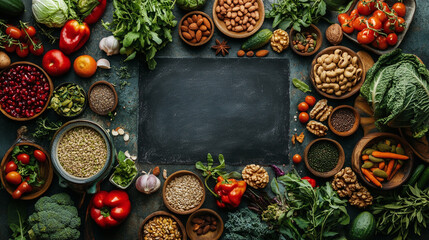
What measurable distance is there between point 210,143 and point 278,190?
2.40 ft

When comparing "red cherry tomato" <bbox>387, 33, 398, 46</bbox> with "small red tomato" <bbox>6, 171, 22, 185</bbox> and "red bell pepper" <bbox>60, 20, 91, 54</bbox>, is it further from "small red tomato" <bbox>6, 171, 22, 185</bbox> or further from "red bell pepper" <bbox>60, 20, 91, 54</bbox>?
"small red tomato" <bbox>6, 171, 22, 185</bbox>

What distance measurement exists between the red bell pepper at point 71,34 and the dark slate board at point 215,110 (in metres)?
0.62

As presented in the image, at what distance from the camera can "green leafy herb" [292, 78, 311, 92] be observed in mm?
3188

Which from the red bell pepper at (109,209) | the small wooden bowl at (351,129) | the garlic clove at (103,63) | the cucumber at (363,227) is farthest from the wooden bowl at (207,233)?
the garlic clove at (103,63)

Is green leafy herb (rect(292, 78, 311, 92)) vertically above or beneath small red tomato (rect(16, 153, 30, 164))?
above

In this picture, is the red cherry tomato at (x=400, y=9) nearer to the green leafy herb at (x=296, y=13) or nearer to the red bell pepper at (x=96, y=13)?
the green leafy herb at (x=296, y=13)

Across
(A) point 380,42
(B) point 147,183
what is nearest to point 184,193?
(B) point 147,183

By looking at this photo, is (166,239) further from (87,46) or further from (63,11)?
(63,11)

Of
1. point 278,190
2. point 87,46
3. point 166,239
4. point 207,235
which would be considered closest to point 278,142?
point 278,190

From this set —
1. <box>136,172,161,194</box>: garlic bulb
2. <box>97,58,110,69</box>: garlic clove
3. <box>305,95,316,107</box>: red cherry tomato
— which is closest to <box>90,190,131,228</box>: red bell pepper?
<box>136,172,161,194</box>: garlic bulb

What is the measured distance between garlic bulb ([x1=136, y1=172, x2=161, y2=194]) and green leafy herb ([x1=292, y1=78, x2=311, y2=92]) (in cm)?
152

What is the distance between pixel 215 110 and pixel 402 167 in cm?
170

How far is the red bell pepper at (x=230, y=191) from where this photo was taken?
291cm

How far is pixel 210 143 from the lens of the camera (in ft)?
10.5
